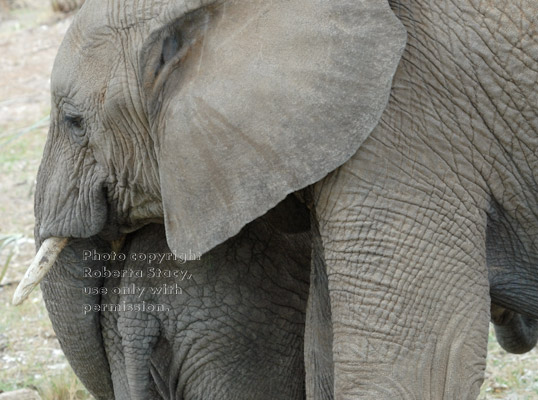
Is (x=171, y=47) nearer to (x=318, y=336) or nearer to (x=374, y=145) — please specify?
(x=374, y=145)

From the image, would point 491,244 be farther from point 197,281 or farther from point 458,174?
point 197,281

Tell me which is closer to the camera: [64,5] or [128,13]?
[128,13]

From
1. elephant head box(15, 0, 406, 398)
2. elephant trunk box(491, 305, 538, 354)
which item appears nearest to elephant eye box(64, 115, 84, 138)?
elephant head box(15, 0, 406, 398)

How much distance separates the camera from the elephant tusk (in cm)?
362

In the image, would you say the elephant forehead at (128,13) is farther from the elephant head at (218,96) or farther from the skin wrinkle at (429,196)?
the skin wrinkle at (429,196)

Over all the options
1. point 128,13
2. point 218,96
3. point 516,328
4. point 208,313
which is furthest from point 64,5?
point 218,96

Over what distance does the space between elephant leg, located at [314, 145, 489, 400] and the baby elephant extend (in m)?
0.75

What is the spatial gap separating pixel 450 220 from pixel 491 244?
0.26 metres

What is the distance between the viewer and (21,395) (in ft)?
15.0

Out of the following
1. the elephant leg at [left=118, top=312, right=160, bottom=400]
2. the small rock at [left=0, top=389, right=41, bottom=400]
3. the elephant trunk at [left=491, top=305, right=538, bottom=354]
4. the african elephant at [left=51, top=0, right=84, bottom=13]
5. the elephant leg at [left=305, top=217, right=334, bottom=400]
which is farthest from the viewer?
the african elephant at [left=51, top=0, right=84, bottom=13]

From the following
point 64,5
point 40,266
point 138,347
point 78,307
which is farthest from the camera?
point 64,5

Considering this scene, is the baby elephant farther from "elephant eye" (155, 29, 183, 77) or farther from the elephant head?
"elephant eye" (155, 29, 183, 77)

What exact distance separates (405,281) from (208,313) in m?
1.02

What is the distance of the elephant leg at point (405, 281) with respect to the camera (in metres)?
3.02
